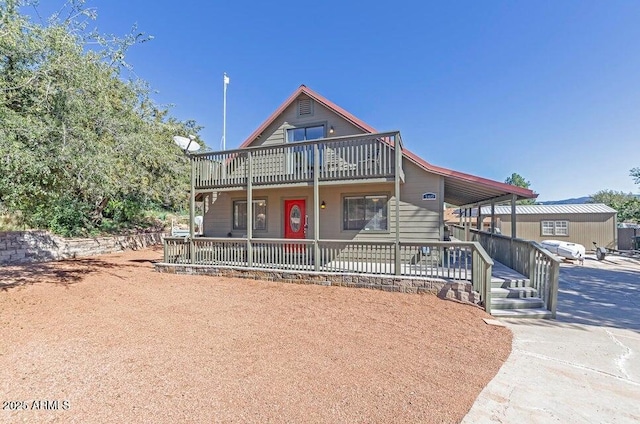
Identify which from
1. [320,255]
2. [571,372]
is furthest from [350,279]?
[571,372]

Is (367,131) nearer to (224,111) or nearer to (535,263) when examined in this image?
(535,263)

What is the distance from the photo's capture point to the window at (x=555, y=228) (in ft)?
65.9

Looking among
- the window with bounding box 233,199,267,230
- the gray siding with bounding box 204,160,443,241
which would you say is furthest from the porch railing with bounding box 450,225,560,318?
the window with bounding box 233,199,267,230

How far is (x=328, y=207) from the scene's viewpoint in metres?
9.77

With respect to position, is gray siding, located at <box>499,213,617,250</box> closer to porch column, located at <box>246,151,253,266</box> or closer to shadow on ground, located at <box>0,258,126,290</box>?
porch column, located at <box>246,151,253,266</box>

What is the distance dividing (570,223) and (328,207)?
20551mm

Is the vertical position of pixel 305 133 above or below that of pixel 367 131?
above

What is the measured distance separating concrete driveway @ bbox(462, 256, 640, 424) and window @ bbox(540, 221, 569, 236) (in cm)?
1695

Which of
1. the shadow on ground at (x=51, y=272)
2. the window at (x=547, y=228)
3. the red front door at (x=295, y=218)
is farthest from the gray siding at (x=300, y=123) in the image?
the window at (x=547, y=228)

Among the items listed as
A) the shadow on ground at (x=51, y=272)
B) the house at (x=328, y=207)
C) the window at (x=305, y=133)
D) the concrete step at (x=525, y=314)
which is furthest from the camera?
the window at (x=305, y=133)

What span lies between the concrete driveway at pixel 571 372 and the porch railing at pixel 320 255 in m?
2.03

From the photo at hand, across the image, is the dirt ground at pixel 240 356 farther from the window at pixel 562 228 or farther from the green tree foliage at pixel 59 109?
the window at pixel 562 228

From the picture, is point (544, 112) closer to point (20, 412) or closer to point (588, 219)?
point (588, 219)

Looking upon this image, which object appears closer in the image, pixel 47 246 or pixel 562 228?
pixel 47 246
